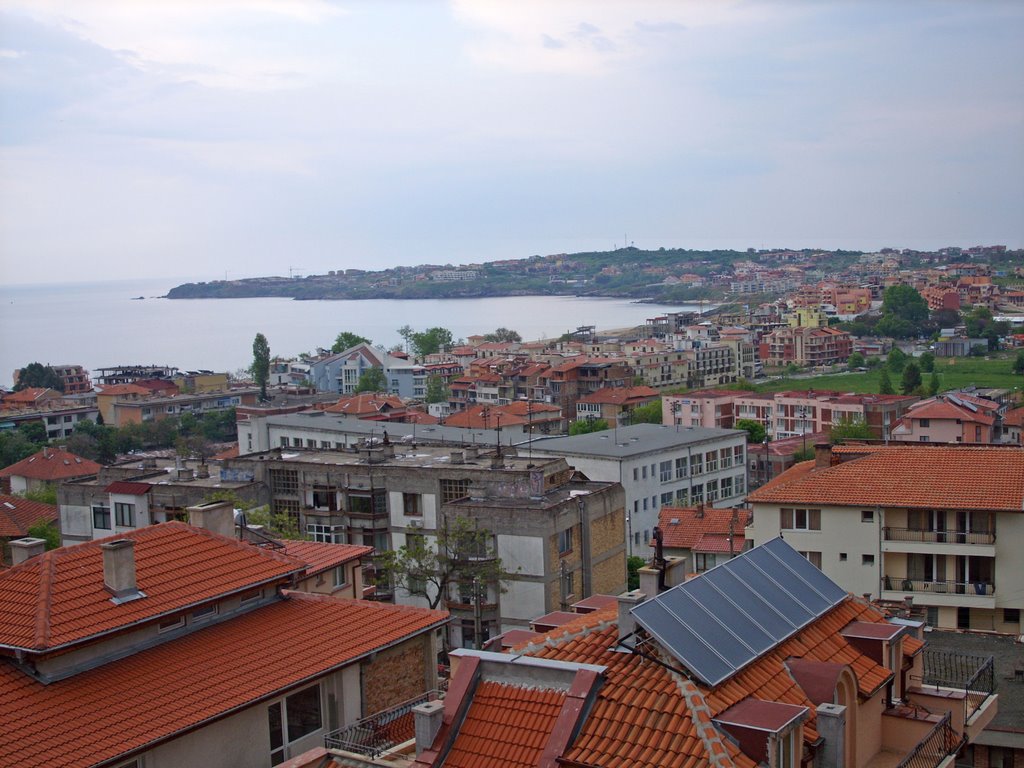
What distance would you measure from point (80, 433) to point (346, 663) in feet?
174

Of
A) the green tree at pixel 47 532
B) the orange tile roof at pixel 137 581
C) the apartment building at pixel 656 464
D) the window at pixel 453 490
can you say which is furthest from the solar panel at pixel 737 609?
the green tree at pixel 47 532

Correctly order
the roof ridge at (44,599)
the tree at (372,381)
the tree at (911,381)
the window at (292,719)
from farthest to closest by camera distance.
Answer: the tree at (372,381) → the tree at (911,381) → the window at (292,719) → the roof ridge at (44,599)

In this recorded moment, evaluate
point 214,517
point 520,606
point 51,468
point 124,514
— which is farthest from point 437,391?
point 214,517

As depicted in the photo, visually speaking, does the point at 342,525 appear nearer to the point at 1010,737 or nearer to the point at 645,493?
the point at 645,493

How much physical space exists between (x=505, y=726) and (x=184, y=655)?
270 cm

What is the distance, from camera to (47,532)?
27.3 m

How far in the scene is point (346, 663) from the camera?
808 centimetres

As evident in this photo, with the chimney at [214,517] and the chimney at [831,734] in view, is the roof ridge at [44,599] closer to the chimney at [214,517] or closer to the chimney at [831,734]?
the chimney at [214,517]

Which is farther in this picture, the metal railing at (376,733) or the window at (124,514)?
the window at (124,514)

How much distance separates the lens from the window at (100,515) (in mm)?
23406

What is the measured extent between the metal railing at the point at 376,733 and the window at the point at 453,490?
12.6 metres

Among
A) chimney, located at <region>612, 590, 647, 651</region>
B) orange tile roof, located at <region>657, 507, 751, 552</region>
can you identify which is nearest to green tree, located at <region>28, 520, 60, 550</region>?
orange tile roof, located at <region>657, 507, 751, 552</region>

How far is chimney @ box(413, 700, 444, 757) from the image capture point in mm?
6332

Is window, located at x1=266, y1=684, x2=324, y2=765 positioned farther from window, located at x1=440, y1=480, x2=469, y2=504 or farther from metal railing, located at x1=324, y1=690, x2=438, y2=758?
window, located at x1=440, y1=480, x2=469, y2=504
